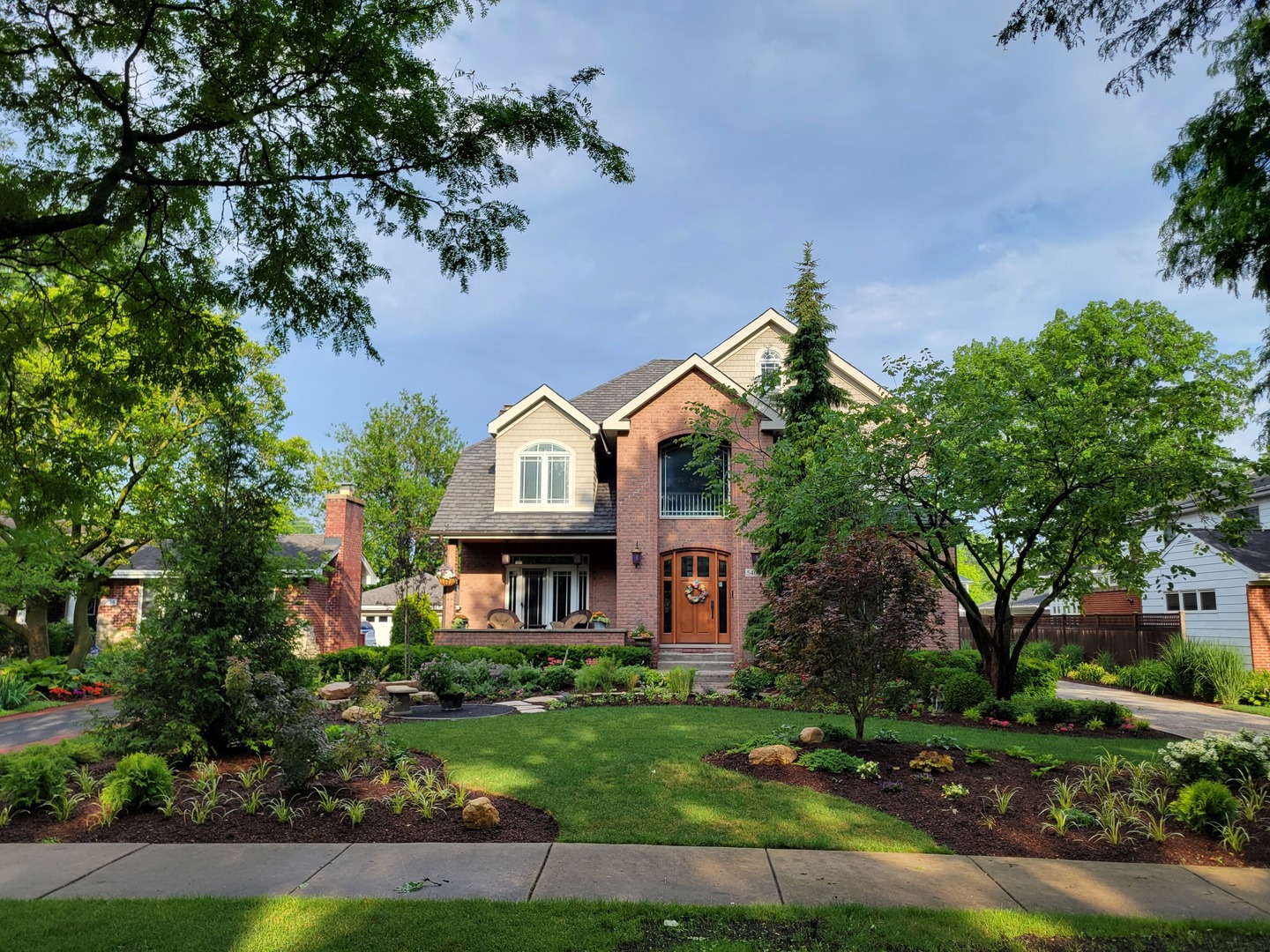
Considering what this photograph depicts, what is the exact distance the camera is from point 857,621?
8461 millimetres

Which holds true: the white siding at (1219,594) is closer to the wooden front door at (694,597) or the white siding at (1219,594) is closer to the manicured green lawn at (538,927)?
the wooden front door at (694,597)

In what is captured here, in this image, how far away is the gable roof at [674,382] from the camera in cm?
2020

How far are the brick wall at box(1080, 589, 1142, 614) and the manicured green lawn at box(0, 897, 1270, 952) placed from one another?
25.4 m

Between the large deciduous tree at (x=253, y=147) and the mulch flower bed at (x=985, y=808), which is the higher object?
the large deciduous tree at (x=253, y=147)

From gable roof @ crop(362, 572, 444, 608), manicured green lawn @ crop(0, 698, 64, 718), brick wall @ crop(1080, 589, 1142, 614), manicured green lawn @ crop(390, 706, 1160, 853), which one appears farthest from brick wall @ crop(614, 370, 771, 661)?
gable roof @ crop(362, 572, 444, 608)

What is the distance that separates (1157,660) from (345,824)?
2142 cm

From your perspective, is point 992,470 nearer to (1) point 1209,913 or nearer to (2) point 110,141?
(1) point 1209,913

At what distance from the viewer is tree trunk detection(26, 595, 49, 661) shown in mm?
18859

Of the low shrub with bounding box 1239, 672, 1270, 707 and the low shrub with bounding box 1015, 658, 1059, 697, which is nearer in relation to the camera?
the low shrub with bounding box 1015, 658, 1059, 697

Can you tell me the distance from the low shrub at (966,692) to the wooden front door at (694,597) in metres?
7.77

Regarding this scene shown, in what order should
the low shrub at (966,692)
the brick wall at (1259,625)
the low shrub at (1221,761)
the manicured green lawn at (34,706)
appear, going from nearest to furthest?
1. the low shrub at (1221,761)
2. the low shrub at (966,692)
3. the manicured green lawn at (34,706)
4. the brick wall at (1259,625)

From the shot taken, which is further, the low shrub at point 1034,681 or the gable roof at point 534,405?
the gable roof at point 534,405

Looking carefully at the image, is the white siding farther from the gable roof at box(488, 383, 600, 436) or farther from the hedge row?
the gable roof at box(488, 383, 600, 436)

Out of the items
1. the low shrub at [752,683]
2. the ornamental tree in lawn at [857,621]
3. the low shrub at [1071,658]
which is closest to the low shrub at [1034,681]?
the low shrub at [752,683]
